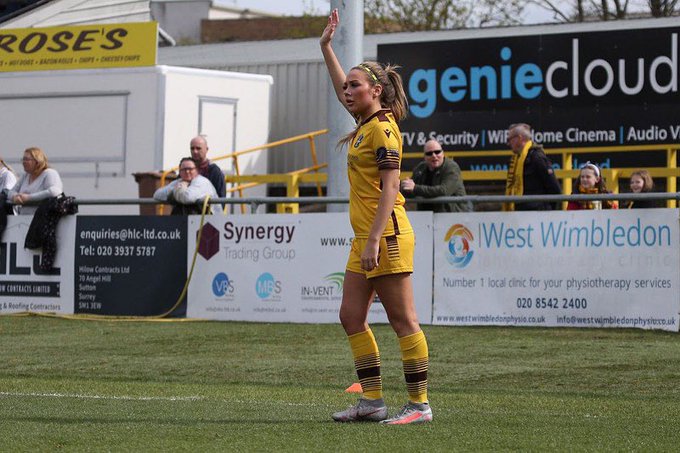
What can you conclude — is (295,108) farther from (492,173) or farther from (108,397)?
(108,397)

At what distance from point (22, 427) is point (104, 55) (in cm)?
1793

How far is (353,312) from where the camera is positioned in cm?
770

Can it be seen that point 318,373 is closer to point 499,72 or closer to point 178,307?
point 178,307

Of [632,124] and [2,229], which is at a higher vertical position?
[632,124]

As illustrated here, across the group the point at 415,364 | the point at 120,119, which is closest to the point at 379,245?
the point at 415,364

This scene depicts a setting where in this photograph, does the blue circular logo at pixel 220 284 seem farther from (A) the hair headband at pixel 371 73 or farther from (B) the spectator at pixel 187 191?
(A) the hair headband at pixel 371 73

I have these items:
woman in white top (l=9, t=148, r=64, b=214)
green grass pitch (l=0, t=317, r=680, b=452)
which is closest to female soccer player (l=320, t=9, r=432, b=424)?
green grass pitch (l=0, t=317, r=680, b=452)

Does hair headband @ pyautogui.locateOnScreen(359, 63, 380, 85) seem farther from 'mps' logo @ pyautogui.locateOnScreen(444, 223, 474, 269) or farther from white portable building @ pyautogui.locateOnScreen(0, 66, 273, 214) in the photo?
white portable building @ pyautogui.locateOnScreen(0, 66, 273, 214)

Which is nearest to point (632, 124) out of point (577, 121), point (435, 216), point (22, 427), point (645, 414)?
point (577, 121)

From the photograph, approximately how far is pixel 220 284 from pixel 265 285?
1.98 ft

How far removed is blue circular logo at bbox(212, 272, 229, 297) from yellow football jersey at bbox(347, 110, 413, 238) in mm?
8008

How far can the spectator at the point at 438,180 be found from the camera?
14.8 m

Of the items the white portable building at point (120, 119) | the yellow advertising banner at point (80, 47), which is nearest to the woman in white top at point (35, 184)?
the white portable building at point (120, 119)

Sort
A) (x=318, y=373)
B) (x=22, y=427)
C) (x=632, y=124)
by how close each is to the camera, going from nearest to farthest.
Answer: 1. (x=22, y=427)
2. (x=318, y=373)
3. (x=632, y=124)
